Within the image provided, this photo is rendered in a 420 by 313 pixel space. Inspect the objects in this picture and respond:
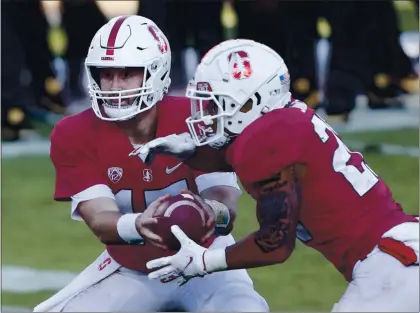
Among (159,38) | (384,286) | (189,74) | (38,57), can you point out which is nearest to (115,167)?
(159,38)

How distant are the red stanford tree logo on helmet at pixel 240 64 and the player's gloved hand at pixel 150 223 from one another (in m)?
0.63

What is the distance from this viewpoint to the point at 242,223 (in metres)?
8.19

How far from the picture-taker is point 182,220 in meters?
5.11

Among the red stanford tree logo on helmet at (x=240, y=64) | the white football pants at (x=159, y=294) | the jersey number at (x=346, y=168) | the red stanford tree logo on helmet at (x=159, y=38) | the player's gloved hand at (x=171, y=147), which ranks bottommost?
the white football pants at (x=159, y=294)

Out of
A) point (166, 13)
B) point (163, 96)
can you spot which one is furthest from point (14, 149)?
point (163, 96)

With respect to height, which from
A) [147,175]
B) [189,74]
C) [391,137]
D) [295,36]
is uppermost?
[147,175]

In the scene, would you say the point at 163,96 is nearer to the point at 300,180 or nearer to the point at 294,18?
the point at 300,180

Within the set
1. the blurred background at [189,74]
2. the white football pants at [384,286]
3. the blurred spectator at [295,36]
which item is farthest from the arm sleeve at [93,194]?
the blurred spectator at [295,36]

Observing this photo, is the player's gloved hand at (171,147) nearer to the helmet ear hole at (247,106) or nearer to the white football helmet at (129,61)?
the white football helmet at (129,61)

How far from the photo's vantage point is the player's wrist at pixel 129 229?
204 inches

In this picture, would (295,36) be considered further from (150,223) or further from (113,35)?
(150,223)

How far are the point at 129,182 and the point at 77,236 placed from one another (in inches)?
107

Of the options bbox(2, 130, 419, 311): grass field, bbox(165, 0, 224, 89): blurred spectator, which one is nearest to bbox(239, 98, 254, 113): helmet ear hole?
bbox(2, 130, 419, 311): grass field

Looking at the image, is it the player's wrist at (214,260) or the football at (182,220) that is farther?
the football at (182,220)
